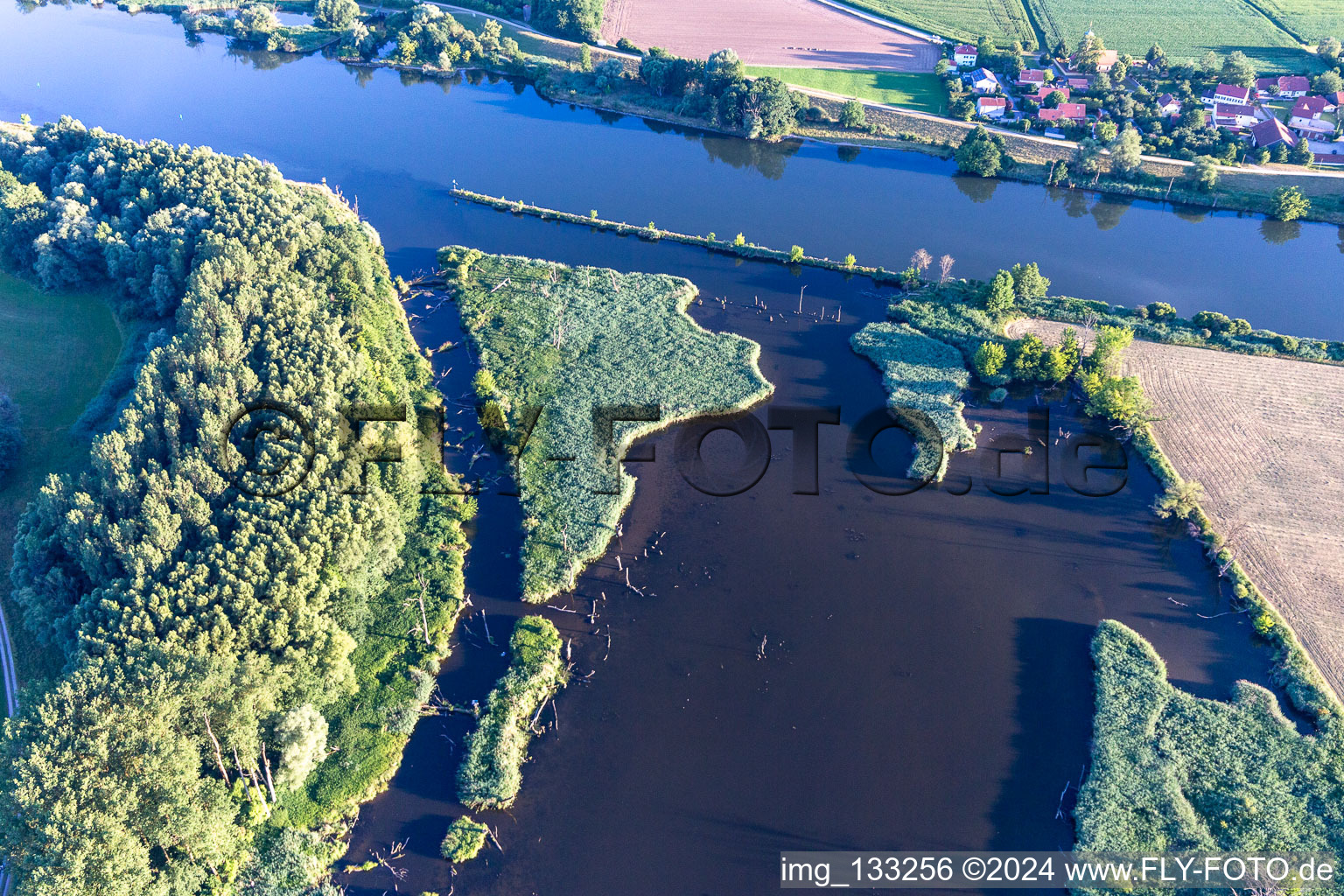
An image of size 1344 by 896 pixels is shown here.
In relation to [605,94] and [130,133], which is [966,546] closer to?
[605,94]

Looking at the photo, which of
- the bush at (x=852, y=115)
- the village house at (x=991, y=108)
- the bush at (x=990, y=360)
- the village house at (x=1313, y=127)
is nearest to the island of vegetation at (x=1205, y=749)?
the bush at (x=990, y=360)

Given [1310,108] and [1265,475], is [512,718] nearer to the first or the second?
[1265,475]

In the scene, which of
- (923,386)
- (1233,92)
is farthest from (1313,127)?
(923,386)

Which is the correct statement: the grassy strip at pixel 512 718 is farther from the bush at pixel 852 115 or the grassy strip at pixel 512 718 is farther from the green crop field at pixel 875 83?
the green crop field at pixel 875 83

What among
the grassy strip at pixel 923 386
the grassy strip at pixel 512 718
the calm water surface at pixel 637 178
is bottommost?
the grassy strip at pixel 512 718

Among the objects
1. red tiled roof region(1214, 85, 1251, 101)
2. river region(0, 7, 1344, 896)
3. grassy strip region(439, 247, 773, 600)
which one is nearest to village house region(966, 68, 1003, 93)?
river region(0, 7, 1344, 896)

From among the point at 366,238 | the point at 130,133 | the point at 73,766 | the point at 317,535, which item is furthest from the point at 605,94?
the point at 73,766

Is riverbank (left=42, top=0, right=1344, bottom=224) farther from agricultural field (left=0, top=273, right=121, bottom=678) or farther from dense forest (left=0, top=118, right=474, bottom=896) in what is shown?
agricultural field (left=0, top=273, right=121, bottom=678)
